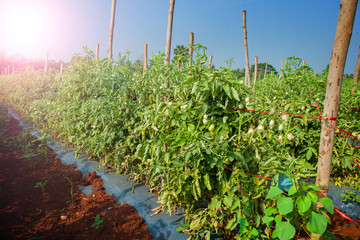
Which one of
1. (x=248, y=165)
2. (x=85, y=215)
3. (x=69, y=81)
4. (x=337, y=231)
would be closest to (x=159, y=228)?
(x=85, y=215)

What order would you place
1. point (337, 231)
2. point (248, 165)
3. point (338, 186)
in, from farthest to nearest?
1. point (338, 186)
2. point (337, 231)
3. point (248, 165)

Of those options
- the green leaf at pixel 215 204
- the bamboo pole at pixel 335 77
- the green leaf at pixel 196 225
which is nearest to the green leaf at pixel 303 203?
the bamboo pole at pixel 335 77

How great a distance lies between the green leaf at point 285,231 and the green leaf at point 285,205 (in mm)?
97

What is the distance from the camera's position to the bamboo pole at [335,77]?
116 centimetres

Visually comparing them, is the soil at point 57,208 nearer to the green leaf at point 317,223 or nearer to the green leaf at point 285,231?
the green leaf at point 285,231

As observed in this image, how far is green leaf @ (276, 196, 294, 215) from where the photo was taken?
3.52ft

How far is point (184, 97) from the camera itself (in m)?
1.79

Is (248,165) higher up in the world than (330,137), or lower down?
lower down

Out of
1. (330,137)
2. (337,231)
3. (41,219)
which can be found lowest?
(41,219)

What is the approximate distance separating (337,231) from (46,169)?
3832 millimetres

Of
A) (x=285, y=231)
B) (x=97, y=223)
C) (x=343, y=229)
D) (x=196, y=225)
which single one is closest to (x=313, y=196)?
(x=285, y=231)

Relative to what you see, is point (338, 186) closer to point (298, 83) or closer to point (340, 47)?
point (298, 83)

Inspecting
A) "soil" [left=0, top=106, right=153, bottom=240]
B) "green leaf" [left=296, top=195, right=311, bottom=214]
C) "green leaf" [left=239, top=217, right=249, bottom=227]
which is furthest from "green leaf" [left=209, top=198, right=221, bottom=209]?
"soil" [left=0, top=106, right=153, bottom=240]

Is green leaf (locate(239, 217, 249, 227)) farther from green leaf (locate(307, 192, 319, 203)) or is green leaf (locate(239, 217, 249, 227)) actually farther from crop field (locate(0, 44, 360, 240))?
green leaf (locate(307, 192, 319, 203))
